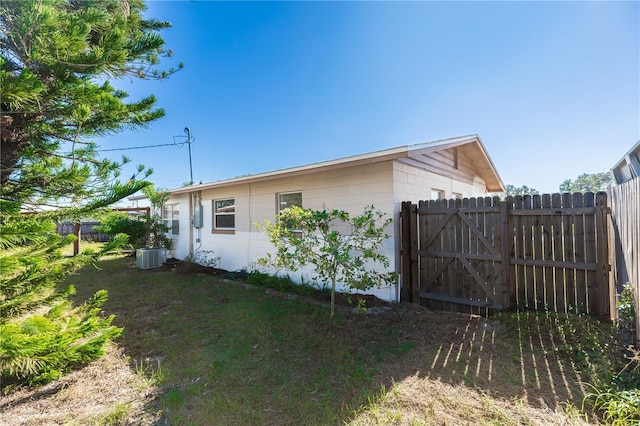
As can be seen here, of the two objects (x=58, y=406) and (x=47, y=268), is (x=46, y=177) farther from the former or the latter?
(x=58, y=406)

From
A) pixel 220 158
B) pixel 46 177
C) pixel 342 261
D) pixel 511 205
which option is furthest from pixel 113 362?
pixel 220 158

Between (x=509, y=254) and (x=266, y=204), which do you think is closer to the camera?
(x=509, y=254)

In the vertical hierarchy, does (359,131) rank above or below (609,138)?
above

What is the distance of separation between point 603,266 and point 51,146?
276 inches

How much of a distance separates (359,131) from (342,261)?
32.1 feet

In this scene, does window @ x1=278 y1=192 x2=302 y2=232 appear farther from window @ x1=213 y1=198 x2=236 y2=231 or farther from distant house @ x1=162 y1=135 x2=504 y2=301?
window @ x1=213 y1=198 x2=236 y2=231

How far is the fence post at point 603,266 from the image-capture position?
12.0ft

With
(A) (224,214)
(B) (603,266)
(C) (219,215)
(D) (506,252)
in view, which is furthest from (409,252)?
(C) (219,215)

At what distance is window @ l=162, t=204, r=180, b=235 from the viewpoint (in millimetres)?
11523

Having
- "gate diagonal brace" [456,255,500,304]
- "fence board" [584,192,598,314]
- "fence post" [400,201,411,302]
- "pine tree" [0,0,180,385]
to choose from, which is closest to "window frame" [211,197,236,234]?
"fence post" [400,201,411,302]

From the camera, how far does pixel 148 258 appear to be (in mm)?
9625

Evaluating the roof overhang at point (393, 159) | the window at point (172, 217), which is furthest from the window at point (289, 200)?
the window at point (172, 217)

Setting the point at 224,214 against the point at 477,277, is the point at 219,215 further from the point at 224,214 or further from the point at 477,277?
the point at 477,277

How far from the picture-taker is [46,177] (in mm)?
2271
